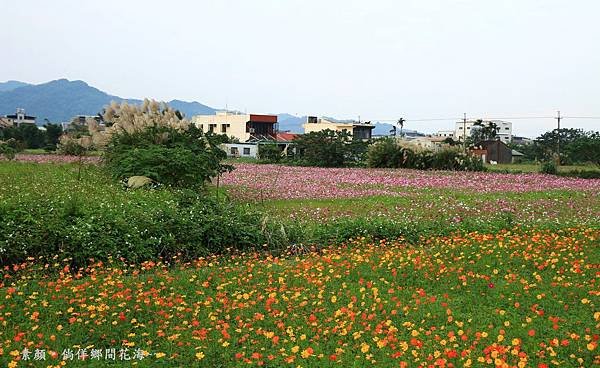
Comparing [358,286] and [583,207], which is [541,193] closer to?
[583,207]

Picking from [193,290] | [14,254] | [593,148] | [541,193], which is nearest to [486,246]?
[193,290]

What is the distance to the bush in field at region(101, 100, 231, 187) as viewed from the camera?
13289 mm

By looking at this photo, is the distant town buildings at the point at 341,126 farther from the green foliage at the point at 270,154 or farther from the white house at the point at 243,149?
the green foliage at the point at 270,154

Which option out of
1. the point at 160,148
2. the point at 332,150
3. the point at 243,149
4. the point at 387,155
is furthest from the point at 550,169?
the point at 243,149

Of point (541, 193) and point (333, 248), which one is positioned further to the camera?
point (541, 193)

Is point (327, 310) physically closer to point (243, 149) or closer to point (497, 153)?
point (243, 149)

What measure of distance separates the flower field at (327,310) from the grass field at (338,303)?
0.06 ft

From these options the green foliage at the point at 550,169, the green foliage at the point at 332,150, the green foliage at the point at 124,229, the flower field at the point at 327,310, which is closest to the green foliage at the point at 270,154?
the green foliage at the point at 332,150

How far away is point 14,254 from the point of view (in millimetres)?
7219

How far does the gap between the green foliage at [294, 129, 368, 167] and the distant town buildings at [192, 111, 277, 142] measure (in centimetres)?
3332

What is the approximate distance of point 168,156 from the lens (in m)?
13.4

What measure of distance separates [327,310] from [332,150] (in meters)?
30.0

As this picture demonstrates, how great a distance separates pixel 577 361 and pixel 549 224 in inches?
263

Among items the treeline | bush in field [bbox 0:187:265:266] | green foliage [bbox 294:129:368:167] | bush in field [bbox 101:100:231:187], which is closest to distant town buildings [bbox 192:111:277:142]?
the treeline
